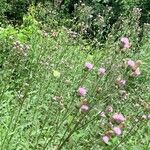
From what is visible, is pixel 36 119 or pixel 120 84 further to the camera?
pixel 36 119

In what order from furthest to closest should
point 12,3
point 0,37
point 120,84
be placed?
point 12,3
point 0,37
point 120,84

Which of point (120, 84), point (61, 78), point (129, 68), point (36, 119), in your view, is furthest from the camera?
point (61, 78)

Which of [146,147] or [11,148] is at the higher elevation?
[11,148]

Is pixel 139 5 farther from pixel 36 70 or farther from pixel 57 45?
pixel 36 70

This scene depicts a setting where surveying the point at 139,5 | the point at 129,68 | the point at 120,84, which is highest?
the point at 129,68

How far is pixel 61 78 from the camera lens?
5.54 m

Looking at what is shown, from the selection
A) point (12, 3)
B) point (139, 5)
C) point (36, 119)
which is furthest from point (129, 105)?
point (139, 5)

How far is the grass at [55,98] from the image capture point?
14.1 feet

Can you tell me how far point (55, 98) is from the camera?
13.1 ft

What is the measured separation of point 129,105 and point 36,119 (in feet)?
5.23

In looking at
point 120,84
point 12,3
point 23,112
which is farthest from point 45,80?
point 12,3

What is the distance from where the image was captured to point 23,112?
4949 millimetres

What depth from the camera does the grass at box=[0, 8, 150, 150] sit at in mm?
4305

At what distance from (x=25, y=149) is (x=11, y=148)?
207mm
